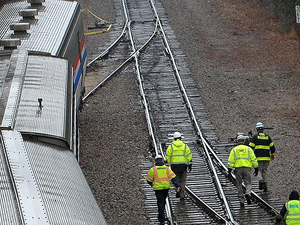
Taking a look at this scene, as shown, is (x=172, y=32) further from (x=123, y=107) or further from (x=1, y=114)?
(x=1, y=114)

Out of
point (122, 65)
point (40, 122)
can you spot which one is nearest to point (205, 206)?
point (40, 122)

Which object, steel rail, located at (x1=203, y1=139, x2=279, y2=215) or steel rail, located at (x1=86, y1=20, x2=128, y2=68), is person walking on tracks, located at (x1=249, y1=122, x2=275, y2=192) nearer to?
steel rail, located at (x1=203, y1=139, x2=279, y2=215)

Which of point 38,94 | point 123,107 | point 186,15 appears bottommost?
point 186,15

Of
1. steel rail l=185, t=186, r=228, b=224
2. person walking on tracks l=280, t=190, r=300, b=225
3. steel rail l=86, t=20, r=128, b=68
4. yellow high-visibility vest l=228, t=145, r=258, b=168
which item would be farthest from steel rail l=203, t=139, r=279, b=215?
steel rail l=86, t=20, r=128, b=68

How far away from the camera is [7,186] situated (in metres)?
8.27

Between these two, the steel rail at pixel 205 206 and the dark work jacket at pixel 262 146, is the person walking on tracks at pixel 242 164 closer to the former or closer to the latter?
the dark work jacket at pixel 262 146

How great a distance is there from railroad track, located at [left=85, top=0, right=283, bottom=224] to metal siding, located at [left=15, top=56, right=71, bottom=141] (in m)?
3.03

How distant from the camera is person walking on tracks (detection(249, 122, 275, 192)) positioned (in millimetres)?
14750

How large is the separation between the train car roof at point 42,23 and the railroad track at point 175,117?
3328 mm

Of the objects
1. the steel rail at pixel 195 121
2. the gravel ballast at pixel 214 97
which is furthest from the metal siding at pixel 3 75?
the steel rail at pixel 195 121

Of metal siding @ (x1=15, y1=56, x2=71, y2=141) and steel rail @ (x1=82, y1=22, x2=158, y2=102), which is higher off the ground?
metal siding @ (x1=15, y1=56, x2=71, y2=141)

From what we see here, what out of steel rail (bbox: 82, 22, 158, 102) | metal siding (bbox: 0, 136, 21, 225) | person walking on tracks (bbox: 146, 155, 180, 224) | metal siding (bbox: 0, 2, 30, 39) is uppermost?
metal siding (bbox: 0, 136, 21, 225)

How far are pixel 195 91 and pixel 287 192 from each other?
740cm

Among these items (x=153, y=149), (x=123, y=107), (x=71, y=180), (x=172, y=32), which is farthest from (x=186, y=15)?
(x=71, y=180)
